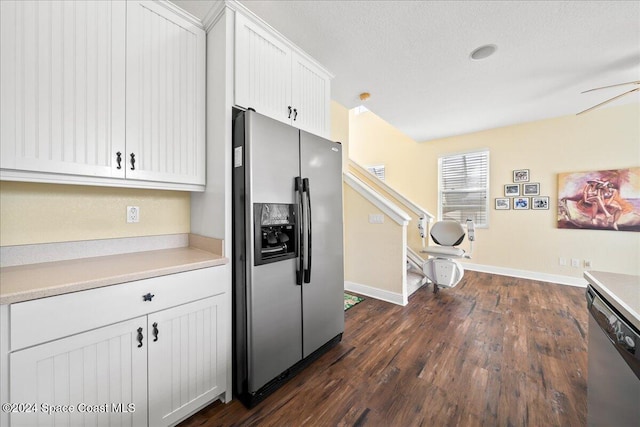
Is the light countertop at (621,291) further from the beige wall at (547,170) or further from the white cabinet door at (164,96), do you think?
the beige wall at (547,170)

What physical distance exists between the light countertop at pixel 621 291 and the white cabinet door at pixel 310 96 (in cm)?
207

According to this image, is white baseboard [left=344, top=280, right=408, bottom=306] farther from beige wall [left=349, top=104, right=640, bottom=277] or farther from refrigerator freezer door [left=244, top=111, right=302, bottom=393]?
beige wall [left=349, top=104, right=640, bottom=277]

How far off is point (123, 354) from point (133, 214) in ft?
3.25

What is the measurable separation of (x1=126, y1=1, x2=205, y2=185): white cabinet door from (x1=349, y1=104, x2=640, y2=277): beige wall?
4939 millimetres

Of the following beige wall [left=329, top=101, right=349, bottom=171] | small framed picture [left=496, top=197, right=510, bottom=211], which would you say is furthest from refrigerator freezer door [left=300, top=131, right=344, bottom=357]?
small framed picture [left=496, top=197, right=510, bottom=211]

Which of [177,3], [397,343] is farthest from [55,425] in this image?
[177,3]

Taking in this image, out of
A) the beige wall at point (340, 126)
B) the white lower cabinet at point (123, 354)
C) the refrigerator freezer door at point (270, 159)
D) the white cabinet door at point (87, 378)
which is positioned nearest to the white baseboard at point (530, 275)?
the beige wall at point (340, 126)

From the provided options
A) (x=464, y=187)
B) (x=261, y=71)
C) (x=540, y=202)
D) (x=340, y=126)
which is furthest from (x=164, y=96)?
(x=540, y=202)

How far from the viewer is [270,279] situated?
1.58 meters

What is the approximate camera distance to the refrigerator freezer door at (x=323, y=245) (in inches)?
72.7

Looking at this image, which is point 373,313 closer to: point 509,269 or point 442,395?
point 442,395

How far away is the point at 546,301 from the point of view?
3197 millimetres

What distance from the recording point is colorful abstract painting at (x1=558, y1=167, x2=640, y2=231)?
342cm

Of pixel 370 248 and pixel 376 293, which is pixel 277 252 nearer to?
pixel 370 248
